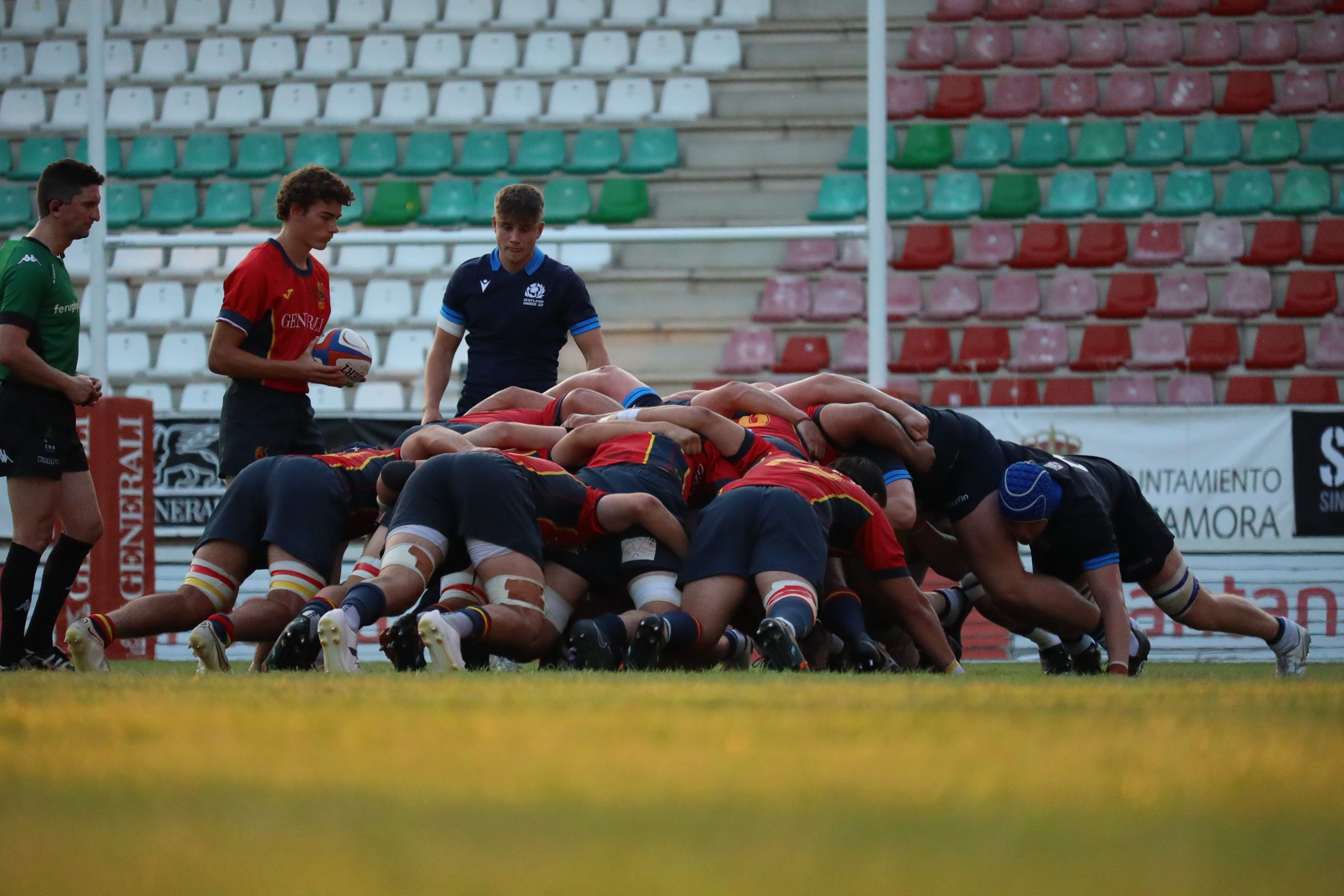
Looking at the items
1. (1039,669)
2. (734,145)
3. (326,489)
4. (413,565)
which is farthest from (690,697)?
(734,145)

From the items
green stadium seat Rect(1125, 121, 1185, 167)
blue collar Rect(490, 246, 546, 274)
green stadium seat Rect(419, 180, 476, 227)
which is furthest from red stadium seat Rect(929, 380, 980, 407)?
blue collar Rect(490, 246, 546, 274)

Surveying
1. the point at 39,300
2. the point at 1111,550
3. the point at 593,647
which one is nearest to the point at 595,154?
the point at 39,300

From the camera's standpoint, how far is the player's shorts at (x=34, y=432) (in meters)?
5.60

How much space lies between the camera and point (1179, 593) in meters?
6.06

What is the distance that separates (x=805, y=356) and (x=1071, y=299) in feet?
7.77

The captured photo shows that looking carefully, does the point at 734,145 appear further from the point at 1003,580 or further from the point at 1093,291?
the point at 1003,580

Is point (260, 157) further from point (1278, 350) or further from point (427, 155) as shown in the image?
point (1278, 350)

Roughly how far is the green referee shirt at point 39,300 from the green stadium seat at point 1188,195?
9.52 m

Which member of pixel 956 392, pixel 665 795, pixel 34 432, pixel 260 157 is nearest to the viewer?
pixel 665 795

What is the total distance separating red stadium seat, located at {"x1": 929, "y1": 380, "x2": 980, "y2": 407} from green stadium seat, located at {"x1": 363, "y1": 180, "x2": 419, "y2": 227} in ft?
15.8

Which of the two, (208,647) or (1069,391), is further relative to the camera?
(1069,391)

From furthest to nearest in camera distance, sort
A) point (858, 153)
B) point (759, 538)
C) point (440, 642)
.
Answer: point (858, 153)
point (759, 538)
point (440, 642)

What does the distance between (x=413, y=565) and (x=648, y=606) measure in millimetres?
832

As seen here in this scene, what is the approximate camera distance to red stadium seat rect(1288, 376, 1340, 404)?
439 inches
